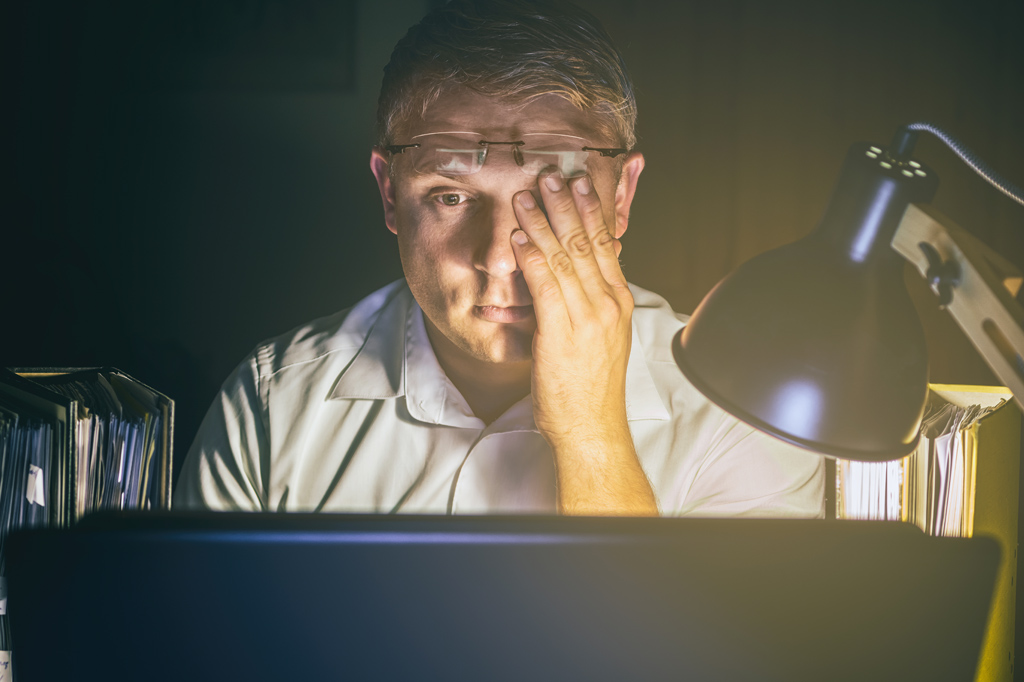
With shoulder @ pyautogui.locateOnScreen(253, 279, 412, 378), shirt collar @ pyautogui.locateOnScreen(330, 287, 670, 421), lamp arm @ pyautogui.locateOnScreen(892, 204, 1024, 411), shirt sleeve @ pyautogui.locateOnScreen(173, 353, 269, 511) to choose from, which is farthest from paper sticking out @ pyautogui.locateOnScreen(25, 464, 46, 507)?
lamp arm @ pyautogui.locateOnScreen(892, 204, 1024, 411)

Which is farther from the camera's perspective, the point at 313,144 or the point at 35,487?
the point at 313,144

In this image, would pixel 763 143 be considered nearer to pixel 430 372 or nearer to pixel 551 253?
pixel 551 253

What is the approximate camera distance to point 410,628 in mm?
540

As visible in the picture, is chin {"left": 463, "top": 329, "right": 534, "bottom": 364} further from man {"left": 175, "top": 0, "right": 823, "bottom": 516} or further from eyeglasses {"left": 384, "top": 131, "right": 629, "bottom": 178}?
eyeglasses {"left": 384, "top": 131, "right": 629, "bottom": 178}

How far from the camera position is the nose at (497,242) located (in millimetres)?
1344

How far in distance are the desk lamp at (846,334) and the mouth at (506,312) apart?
0.64 metres

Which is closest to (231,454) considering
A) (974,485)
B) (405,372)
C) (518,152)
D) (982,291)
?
(405,372)

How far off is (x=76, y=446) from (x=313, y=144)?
0.76 m

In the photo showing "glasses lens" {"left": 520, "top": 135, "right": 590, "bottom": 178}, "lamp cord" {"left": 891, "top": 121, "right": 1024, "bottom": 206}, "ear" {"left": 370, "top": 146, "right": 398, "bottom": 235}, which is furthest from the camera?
"ear" {"left": 370, "top": 146, "right": 398, "bottom": 235}

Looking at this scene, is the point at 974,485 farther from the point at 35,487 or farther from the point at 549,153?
the point at 35,487

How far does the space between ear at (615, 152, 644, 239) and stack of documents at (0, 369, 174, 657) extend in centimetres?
104

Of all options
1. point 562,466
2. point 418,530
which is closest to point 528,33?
point 562,466

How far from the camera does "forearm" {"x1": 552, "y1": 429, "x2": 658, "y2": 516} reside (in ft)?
4.28

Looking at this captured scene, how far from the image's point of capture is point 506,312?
1387 millimetres
